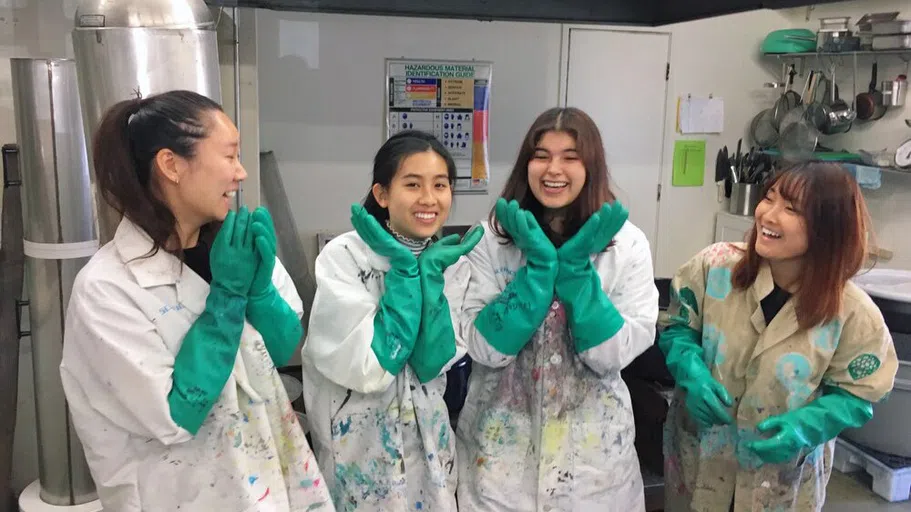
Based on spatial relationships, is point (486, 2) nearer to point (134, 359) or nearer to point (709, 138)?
point (709, 138)

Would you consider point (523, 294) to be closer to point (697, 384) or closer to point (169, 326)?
point (697, 384)

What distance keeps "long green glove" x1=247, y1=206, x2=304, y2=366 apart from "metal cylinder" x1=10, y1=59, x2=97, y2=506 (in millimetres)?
832

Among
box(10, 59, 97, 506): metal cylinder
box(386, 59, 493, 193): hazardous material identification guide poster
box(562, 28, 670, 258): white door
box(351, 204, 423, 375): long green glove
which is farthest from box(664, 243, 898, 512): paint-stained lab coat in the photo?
box(562, 28, 670, 258): white door

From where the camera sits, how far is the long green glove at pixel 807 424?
139 centimetres

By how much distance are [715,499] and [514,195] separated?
77 centimetres

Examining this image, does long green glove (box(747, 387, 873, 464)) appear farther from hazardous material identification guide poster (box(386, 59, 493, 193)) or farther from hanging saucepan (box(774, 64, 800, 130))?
hanging saucepan (box(774, 64, 800, 130))

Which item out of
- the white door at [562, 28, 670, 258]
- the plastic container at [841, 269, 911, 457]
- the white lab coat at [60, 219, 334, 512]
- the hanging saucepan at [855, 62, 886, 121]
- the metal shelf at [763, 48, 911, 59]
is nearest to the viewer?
the white lab coat at [60, 219, 334, 512]

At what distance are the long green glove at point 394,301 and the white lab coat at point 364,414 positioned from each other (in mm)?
26

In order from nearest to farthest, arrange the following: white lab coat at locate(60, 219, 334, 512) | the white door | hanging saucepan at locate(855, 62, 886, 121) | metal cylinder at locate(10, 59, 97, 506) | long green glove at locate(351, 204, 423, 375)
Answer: white lab coat at locate(60, 219, 334, 512) < long green glove at locate(351, 204, 423, 375) < metal cylinder at locate(10, 59, 97, 506) < hanging saucepan at locate(855, 62, 886, 121) < the white door

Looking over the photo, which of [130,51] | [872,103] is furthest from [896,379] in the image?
[130,51]

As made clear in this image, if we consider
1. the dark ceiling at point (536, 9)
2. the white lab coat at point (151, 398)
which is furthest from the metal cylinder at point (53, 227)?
the white lab coat at point (151, 398)

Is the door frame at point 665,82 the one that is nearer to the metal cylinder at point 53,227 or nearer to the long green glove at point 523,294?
the long green glove at point 523,294

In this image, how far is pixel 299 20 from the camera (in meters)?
2.85

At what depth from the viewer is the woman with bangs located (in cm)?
143
